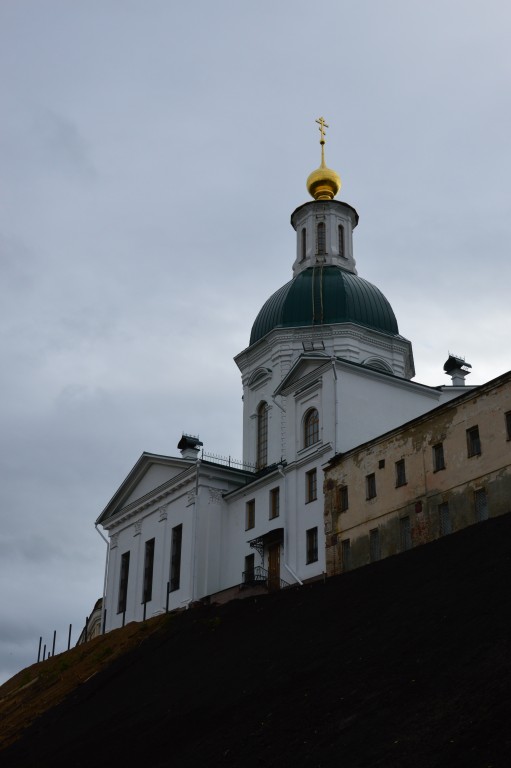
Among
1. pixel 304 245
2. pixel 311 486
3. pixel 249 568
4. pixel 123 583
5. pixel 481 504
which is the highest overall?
pixel 304 245

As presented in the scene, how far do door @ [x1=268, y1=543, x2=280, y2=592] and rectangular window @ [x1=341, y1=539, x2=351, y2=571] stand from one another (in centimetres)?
443

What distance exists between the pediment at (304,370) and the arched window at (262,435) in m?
4.82

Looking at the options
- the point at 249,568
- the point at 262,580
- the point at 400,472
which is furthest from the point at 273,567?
the point at 400,472

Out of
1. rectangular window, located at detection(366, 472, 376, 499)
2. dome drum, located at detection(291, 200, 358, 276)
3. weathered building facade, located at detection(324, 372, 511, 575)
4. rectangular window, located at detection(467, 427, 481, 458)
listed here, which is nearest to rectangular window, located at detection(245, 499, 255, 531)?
weathered building facade, located at detection(324, 372, 511, 575)

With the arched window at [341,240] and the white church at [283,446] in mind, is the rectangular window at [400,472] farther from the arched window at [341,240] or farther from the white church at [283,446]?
the arched window at [341,240]

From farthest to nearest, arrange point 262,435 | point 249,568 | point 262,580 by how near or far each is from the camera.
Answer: point 262,435, point 249,568, point 262,580

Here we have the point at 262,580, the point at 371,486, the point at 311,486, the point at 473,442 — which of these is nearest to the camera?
the point at 473,442

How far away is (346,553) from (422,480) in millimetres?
4496

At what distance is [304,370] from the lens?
42.8 m

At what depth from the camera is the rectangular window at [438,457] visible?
32.6 meters

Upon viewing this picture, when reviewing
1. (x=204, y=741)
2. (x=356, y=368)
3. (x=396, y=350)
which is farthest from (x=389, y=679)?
(x=396, y=350)

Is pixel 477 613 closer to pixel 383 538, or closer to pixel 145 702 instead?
pixel 145 702

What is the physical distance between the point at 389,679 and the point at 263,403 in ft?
99.7

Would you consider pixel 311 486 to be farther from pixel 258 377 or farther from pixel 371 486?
pixel 258 377
